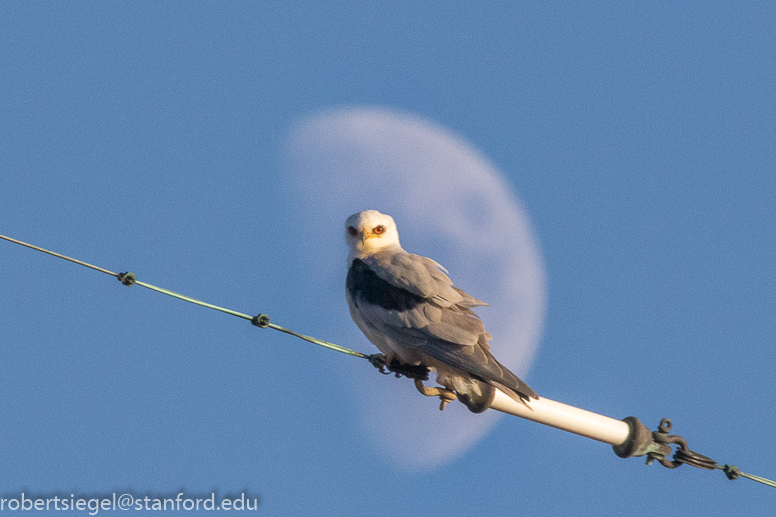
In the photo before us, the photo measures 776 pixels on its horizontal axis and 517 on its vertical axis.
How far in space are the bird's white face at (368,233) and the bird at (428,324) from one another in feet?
0.90

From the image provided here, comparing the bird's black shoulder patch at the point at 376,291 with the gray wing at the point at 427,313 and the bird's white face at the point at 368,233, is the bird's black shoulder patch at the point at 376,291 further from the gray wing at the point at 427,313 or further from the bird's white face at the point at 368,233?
the bird's white face at the point at 368,233

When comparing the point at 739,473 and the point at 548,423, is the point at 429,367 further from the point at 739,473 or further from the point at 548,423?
the point at 739,473

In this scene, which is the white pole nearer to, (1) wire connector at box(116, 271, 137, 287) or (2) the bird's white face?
(2) the bird's white face

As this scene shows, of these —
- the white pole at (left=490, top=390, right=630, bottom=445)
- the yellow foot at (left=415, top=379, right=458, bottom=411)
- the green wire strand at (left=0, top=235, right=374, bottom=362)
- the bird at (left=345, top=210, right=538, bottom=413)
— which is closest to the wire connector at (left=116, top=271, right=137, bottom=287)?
the green wire strand at (left=0, top=235, right=374, bottom=362)

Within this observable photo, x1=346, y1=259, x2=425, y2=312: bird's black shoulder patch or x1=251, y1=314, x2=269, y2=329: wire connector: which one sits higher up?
x1=346, y1=259, x2=425, y2=312: bird's black shoulder patch

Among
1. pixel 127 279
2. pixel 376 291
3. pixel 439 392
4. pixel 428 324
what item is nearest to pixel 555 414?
pixel 439 392

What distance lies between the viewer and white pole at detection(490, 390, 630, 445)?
7.55 m

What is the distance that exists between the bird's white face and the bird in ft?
0.90

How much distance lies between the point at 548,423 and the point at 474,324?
3.48 ft

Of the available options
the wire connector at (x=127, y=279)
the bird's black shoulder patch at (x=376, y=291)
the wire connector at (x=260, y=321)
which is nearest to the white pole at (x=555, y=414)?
the bird's black shoulder patch at (x=376, y=291)

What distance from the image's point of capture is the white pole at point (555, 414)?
7.55 m

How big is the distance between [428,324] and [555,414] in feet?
4.24

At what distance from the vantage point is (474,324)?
26.6 feet

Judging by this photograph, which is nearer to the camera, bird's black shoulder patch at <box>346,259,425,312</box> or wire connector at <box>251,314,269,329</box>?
wire connector at <box>251,314,269,329</box>
